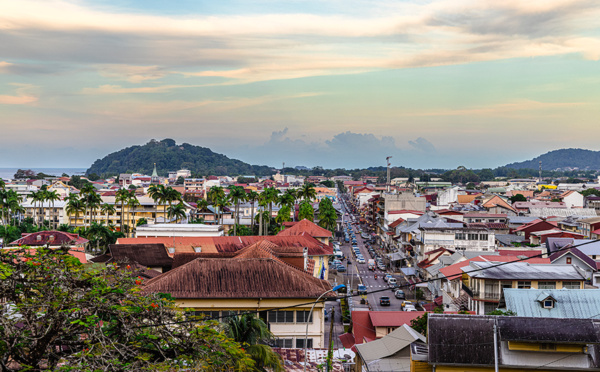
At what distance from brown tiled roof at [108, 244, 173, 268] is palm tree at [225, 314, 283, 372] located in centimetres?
2309

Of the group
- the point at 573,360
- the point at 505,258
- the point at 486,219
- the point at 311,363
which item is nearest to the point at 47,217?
the point at 486,219

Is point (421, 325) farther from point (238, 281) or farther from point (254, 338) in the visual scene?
point (254, 338)

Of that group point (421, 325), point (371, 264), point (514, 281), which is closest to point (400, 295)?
point (514, 281)

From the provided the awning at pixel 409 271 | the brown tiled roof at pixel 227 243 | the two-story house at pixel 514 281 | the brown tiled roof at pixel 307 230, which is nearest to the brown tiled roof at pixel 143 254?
the brown tiled roof at pixel 227 243

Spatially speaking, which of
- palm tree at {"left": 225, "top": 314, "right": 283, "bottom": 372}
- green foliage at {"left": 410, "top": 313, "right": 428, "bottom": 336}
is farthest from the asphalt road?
palm tree at {"left": 225, "top": 314, "right": 283, "bottom": 372}

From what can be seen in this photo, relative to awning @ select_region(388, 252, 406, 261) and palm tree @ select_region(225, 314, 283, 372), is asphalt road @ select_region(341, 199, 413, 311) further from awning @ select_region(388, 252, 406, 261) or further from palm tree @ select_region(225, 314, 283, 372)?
palm tree @ select_region(225, 314, 283, 372)

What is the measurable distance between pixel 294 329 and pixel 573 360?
10753 mm

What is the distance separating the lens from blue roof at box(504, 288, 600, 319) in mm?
26562

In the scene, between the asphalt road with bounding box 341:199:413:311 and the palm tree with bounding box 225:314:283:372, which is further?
the asphalt road with bounding box 341:199:413:311

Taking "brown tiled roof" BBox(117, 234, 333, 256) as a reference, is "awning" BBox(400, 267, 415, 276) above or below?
below

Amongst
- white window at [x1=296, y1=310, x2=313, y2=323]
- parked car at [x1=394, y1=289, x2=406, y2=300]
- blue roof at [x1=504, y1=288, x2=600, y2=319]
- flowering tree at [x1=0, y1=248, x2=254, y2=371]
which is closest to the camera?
flowering tree at [x1=0, y1=248, x2=254, y2=371]

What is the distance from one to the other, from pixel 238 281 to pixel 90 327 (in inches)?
557

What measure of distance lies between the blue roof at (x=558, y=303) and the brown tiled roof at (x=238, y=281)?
28.7 feet

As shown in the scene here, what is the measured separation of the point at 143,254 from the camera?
40250 millimetres
